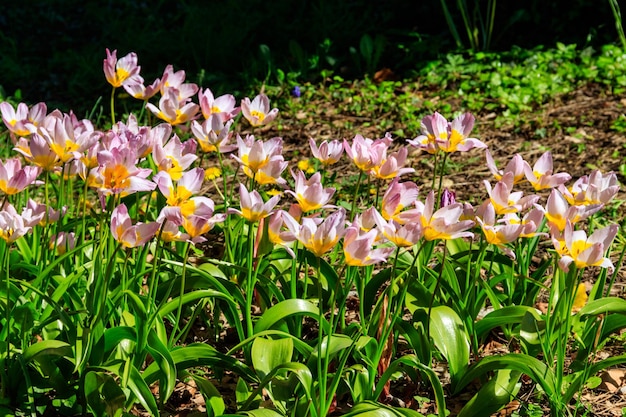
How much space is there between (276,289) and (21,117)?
2.75 feet

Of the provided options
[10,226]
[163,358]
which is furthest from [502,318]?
[10,226]

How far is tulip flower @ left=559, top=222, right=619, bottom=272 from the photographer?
1731 millimetres

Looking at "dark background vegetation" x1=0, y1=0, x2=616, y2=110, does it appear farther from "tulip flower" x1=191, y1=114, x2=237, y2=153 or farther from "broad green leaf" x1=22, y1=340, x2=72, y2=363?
"broad green leaf" x1=22, y1=340, x2=72, y2=363

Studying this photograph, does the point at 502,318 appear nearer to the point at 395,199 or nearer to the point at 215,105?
the point at 395,199

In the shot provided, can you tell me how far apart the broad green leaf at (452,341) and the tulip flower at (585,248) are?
38 centimetres

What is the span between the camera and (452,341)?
2072 millimetres

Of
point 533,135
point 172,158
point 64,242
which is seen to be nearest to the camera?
point 172,158

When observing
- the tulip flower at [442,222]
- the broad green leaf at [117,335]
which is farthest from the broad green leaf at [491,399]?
the broad green leaf at [117,335]

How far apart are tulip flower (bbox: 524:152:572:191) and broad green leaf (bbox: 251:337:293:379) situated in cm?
72

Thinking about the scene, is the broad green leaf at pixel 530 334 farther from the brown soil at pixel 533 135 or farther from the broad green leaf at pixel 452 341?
the brown soil at pixel 533 135

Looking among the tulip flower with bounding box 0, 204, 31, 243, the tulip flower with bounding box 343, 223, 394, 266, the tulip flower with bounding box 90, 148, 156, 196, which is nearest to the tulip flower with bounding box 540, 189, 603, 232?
the tulip flower with bounding box 343, 223, 394, 266

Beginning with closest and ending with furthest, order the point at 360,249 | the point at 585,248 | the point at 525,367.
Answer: the point at 360,249, the point at 585,248, the point at 525,367

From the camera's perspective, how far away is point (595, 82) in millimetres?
4578

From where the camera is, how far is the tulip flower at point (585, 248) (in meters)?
1.73
